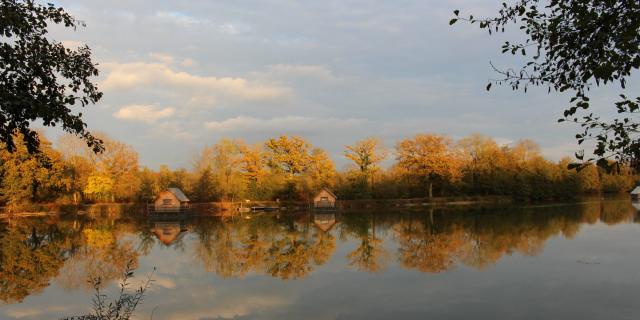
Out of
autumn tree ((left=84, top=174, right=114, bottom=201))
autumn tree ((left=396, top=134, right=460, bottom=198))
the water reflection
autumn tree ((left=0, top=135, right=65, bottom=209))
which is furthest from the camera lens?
autumn tree ((left=396, top=134, right=460, bottom=198))

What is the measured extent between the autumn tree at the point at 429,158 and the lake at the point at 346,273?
29.8 metres

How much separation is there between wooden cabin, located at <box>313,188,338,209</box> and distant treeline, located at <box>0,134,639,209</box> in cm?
500

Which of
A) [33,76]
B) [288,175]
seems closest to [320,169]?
[288,175]

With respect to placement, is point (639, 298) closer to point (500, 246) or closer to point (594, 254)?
point (594, 254)

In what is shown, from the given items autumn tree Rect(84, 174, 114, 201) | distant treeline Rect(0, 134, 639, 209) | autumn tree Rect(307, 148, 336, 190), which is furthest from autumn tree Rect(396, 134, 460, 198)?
autumn tree Rect(84, 174, 114, 201)

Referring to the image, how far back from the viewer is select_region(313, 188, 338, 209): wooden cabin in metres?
49.8

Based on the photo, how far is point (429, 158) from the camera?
188 feet

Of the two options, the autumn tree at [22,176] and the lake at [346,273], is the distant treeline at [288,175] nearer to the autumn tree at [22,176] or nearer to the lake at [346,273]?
the autumn tree at [22,176]

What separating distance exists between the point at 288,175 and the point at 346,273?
4242cm

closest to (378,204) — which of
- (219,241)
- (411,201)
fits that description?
(411,201)

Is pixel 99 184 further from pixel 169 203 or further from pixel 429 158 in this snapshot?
pixel 429 158

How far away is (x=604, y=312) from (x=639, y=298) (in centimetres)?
182

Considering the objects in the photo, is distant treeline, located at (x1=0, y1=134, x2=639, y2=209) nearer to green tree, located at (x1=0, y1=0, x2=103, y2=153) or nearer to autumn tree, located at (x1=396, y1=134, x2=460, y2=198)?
autumn tree, located at (x1=396, y1=134, x2=460, y2=198)

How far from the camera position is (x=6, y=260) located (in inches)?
748
